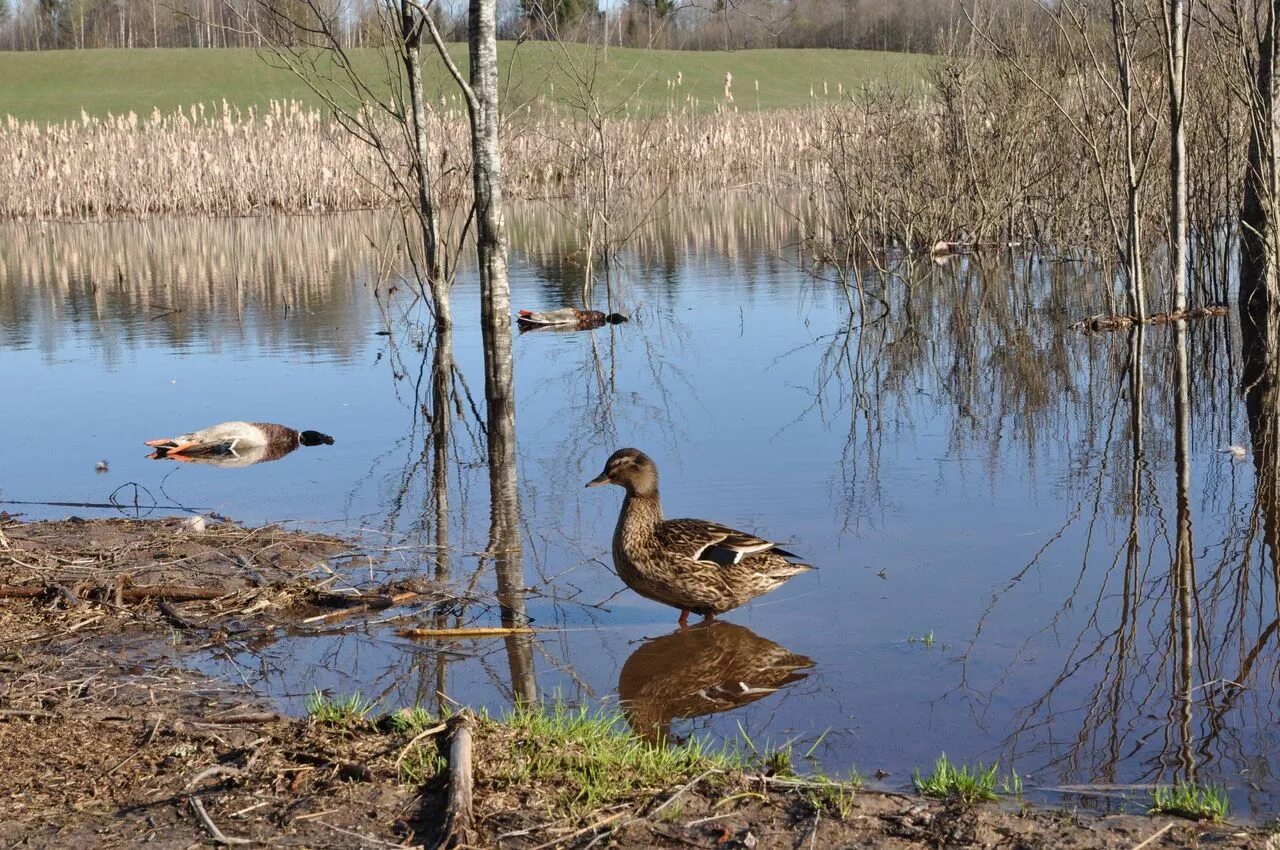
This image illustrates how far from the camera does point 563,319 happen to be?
1512 cm

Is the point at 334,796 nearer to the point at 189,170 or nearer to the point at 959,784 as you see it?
the point at 959,784

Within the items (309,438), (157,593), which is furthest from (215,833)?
(309,438)

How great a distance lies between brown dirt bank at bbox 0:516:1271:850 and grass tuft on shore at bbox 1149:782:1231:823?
70 millimetres

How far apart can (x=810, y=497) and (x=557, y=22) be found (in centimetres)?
1014

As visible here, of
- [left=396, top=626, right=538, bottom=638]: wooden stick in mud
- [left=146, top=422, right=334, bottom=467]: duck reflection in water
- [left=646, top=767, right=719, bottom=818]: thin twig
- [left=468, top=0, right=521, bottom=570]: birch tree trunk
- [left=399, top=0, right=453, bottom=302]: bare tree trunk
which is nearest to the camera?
[left=646, top=767, right=719, bottom=818]: thin twig

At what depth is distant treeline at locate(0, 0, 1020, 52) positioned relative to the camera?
12484 millimetres

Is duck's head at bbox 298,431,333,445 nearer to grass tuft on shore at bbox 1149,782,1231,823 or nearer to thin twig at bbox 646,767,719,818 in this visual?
thin twig at bbox 646,767,719,818

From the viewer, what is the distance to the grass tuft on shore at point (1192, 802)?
11.7 feet

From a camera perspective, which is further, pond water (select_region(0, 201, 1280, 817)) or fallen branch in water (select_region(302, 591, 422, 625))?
fallen branch in water (select_region(302, 591, 422, 625))

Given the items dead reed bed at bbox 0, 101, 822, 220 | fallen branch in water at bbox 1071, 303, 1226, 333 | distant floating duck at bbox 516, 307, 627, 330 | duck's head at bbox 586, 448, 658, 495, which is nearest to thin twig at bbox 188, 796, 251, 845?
duck's head at bbox 586, 448, 658, 495

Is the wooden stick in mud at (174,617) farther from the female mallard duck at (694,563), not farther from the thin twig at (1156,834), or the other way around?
the thin twig at (1156,834)

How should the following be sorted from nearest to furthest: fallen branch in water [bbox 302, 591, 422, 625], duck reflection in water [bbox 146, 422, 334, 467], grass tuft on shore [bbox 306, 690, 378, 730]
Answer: grass tuft on shore [bbox 306, 690, 378, 730], fallen branch in water [bbox 302, 591, 422, 625], duck reflection in water [bbox 146, 422, 334, 467]

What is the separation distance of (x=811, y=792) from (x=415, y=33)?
379 inches

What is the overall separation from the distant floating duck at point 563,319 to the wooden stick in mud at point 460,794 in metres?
11.4
